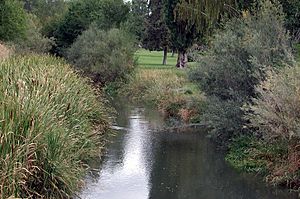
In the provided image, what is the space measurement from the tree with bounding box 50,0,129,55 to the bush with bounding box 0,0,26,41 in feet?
39.3

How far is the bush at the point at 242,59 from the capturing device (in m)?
17.0

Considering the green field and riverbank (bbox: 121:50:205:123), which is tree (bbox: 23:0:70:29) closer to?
the green field

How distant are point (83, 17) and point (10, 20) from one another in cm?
1522

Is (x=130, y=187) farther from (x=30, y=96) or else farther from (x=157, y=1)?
(x=157, y=1)

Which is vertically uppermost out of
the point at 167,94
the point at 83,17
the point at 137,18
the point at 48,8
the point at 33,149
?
the point at 48,8

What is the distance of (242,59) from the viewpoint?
698 inches

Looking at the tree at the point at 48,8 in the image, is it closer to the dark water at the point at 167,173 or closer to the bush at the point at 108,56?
the bush at the point at 108,56

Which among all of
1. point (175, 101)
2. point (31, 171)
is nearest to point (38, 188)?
point (31, 171)

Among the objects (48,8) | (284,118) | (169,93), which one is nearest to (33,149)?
(284,118)

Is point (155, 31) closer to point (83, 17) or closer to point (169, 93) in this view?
point (83, 17)

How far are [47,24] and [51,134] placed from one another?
4923 cm

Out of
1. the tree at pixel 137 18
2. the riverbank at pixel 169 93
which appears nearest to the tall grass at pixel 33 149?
the riverbank at pixel 169 93

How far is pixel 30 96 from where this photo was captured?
1064 cm

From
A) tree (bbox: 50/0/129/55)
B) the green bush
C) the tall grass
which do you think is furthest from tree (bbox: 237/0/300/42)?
tree (bbox: 50/0/129/55)
